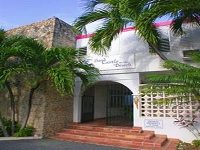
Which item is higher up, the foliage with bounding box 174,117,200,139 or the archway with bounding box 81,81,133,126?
the archway with bounding box 81,81,133,126

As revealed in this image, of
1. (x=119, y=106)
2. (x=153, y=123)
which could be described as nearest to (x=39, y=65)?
(x=153, y=123)

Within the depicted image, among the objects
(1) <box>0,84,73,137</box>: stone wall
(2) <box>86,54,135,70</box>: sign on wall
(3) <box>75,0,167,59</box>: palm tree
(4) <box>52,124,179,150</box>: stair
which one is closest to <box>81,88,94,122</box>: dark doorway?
(1) <box>0,84,73,137</box>: stone wall

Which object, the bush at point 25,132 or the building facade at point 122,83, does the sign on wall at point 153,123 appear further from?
the bush at point 25,132

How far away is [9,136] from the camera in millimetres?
12234

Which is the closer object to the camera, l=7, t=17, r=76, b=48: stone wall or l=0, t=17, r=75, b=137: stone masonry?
l=0, t=17, r=75, b=137: stone masonry

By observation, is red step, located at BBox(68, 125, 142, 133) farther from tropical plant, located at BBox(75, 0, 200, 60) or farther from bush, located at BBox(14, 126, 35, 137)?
tropical plant, located at BBox(75, 0, 200, 60)

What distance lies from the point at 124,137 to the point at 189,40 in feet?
17.1

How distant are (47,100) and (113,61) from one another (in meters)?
3.63

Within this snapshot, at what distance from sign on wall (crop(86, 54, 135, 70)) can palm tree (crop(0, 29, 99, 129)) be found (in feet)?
3.37

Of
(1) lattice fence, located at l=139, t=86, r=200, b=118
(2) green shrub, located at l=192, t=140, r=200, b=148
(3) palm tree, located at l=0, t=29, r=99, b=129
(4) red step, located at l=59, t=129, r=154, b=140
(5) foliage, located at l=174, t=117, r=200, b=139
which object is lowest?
(2) green shrub, located at l=192, t=140, r=200, b=148

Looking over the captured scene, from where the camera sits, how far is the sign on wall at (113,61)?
12.8m

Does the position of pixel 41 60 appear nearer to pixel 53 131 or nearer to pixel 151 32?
pixel 53 131

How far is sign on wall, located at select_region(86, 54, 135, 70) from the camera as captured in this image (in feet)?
41.9

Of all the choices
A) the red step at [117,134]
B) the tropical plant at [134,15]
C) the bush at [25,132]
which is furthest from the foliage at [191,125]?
the bush at [25,132]
